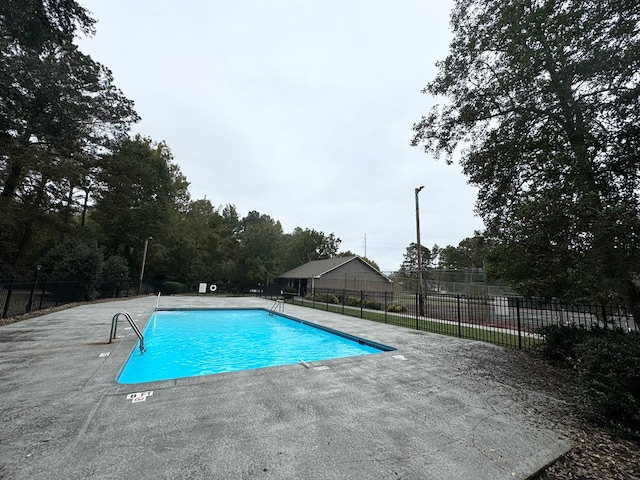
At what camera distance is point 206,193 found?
3716cm

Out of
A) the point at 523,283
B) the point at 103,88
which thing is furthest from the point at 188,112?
the point at 523,283

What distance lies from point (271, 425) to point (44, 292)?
14.6m

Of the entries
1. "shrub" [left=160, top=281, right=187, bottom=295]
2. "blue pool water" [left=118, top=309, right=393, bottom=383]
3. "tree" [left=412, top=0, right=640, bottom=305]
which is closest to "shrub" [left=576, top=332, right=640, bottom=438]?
"tree" [left=412, top=0, right=640, bottom=305]

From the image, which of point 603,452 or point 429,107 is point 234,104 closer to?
point 429,107

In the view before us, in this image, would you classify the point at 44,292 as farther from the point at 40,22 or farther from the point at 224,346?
the point at 40,22

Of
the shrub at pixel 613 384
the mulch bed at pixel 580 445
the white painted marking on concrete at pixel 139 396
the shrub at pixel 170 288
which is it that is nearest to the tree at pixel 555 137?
the shrub at pixel 613 384

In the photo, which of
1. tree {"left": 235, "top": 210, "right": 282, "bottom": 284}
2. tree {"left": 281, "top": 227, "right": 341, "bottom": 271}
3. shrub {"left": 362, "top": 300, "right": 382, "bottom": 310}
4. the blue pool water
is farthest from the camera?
tree {"left": 281, "top": 227, "right": 341, "bottom": 271}

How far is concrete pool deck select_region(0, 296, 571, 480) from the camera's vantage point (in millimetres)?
2209

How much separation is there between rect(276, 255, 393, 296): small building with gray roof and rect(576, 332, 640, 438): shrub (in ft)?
68.1

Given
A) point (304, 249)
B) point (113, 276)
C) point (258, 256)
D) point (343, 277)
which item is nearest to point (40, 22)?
point (113, 276)

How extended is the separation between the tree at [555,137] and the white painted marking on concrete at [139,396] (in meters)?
5.94

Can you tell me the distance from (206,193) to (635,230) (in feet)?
129

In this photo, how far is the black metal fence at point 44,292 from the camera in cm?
928

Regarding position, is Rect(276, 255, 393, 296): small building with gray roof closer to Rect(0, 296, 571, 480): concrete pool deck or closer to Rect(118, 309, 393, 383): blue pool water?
Rect(118, 309, 393, 383): blue pool water
